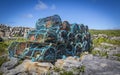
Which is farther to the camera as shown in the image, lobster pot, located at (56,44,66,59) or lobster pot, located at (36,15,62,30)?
lobster pot, located at (36,15,62,30)

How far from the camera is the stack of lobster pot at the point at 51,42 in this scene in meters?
12.0

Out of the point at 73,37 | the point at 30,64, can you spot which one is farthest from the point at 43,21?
the point at 30,64

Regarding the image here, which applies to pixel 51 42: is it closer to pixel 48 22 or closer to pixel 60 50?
pixel 60 50

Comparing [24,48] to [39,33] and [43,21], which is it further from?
[43,21]

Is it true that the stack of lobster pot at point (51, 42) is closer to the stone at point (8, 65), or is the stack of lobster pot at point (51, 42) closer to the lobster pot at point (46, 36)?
the lobster pot at point (46, 36)

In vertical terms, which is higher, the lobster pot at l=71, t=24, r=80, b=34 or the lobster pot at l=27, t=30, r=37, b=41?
the lobster pot at l=71, t=24, r=80, b=34

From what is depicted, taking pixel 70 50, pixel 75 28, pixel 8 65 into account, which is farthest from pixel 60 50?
pixel 8 65

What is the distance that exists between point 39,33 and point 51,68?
3.62 metres

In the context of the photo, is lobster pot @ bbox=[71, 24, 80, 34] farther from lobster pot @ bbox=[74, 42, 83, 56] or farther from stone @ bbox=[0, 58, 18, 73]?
stone @ bbox=[0, 58, 18, 73]

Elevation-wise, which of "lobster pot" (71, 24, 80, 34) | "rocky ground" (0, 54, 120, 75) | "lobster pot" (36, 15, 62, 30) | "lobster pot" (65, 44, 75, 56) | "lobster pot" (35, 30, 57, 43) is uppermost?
"lobster pot" (36, 15, 62, 30)

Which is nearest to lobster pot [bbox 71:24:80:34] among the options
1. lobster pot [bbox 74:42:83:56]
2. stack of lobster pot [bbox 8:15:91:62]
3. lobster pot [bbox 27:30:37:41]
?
stack of lobster pot [bbox 8:15:91:62]

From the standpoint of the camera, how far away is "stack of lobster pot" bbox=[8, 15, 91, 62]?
474 inches

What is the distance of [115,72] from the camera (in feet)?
28.5

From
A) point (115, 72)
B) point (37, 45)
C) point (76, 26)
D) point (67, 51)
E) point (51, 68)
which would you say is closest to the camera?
point (115, 72)
